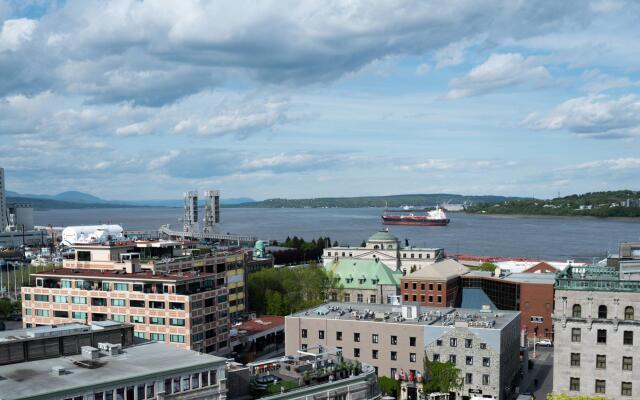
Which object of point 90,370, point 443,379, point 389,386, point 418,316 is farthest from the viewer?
point 418,316

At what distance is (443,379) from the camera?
63.3 metres

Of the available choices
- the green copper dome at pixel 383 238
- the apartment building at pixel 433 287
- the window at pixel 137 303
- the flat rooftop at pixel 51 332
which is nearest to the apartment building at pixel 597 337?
the flat rooftop at pixel 51 332

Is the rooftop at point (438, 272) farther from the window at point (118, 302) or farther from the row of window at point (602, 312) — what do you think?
the row of window at point (602, 312)

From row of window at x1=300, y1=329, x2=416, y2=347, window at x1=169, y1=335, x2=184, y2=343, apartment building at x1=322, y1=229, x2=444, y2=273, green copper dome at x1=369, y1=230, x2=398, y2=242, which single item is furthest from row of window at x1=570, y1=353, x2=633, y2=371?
green copper dome at x1=369, y1=230, x2=398, y2=242

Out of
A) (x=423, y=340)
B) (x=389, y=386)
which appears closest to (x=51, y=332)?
(x=389, y=386)

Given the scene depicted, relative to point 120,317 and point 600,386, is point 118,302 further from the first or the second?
point 600,386

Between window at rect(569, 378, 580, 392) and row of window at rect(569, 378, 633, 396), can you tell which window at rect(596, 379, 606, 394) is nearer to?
row of window at rect(569, 378, 633, 396)

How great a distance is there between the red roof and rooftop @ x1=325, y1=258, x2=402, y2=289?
80.5 feet

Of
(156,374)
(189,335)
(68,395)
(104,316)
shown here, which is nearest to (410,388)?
(189,335)

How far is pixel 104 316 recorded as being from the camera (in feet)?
227

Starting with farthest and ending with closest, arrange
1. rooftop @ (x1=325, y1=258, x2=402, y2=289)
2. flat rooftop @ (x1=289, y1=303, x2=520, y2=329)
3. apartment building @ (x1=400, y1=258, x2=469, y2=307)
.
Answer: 1. rooftop @ (x1=325, y1=258, x2=402, y2=289)
2. apartment building @ (x1=400, y1=258, x2=469, y2=307)
3. flat rooftop @ (x1=289, y1=303, x2=520, y2=329)

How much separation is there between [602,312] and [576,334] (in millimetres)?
2206

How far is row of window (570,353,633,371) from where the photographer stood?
43.3 meters

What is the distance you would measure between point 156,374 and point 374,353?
36682 mm
